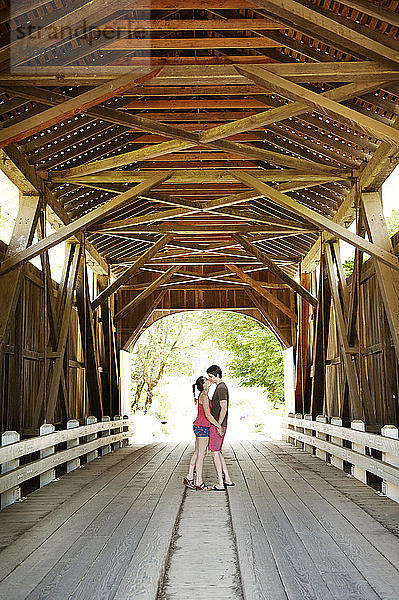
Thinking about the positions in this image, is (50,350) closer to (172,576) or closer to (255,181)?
(255,181)

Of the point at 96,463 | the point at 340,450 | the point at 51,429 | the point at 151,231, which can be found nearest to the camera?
the point at 51,429

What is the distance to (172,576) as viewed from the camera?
375cm

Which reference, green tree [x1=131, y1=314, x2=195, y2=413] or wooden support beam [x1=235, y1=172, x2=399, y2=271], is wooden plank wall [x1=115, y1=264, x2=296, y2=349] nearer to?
wooden support beam [x1=235, y1=172, x2=399, y2=271]

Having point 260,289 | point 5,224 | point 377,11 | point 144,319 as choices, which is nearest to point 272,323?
point 260,289

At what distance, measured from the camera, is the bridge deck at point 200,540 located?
11.5 feet

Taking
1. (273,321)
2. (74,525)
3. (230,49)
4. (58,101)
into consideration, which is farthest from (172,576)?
(273,321)

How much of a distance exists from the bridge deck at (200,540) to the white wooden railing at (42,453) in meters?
0.18

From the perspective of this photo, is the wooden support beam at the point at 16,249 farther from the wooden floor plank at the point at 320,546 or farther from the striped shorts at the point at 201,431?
the wooden floor plank at the point at 320,546

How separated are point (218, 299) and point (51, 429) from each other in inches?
328

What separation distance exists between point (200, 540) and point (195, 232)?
6.68 m

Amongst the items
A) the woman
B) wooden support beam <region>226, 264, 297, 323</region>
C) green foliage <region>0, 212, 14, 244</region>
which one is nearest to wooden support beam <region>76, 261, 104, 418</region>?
wooden support beam <region>226, 264, 297, 323</region>

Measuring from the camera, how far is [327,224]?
24.9 feet

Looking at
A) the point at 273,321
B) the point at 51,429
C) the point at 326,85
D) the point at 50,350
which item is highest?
the point at 326,85

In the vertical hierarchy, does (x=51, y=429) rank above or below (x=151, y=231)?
below
